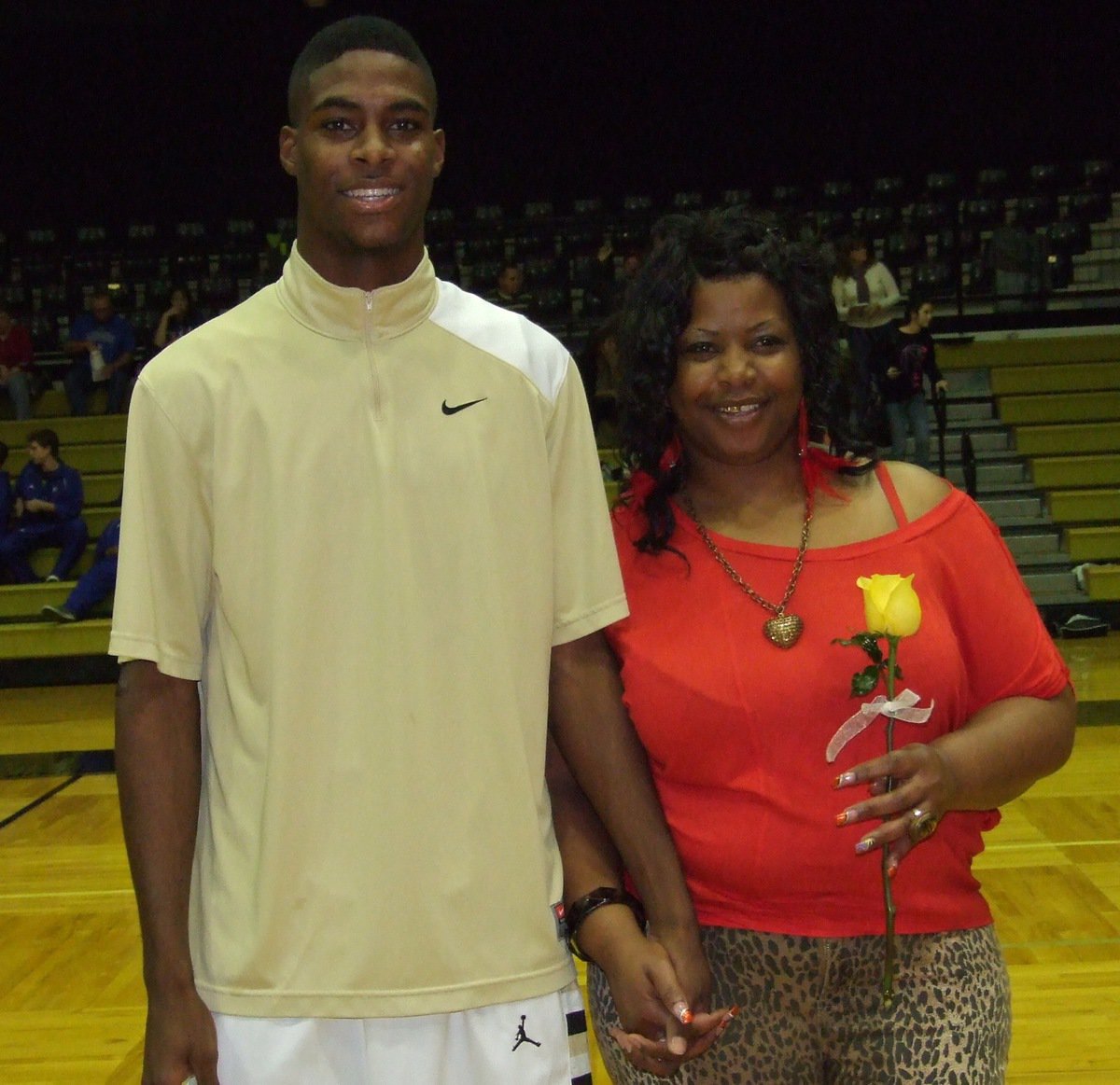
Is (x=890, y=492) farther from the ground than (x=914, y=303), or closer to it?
closer to it

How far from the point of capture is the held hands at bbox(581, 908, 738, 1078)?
1.59 meters

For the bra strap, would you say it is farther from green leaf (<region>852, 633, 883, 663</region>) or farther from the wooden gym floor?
the wooden gym floor

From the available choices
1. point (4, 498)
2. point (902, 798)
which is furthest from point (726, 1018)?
point (4, 498)

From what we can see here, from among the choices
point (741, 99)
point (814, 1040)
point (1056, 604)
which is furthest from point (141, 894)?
point (741, 99)

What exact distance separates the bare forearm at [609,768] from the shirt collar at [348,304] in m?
0.38

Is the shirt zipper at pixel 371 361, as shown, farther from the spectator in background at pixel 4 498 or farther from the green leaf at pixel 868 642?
the spectator in background at pixel 4 498

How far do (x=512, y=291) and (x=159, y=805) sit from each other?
1016cm

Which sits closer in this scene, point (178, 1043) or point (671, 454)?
point (178, 1043)

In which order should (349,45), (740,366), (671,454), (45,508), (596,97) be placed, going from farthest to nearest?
(596,97) → (45,508) → (671,454) → (740,366) → (349,45)

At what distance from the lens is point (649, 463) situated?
6.19ft

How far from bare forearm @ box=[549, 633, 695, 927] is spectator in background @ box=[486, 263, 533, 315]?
9.57m

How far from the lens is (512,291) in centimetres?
1143

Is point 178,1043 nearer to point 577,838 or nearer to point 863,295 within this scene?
point 577,838

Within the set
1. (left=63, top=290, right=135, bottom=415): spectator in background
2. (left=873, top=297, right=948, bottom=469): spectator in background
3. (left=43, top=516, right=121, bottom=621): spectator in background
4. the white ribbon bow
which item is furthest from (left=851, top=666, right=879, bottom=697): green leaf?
(left=63, top=290, right=135, bottom=415): spectator in background
